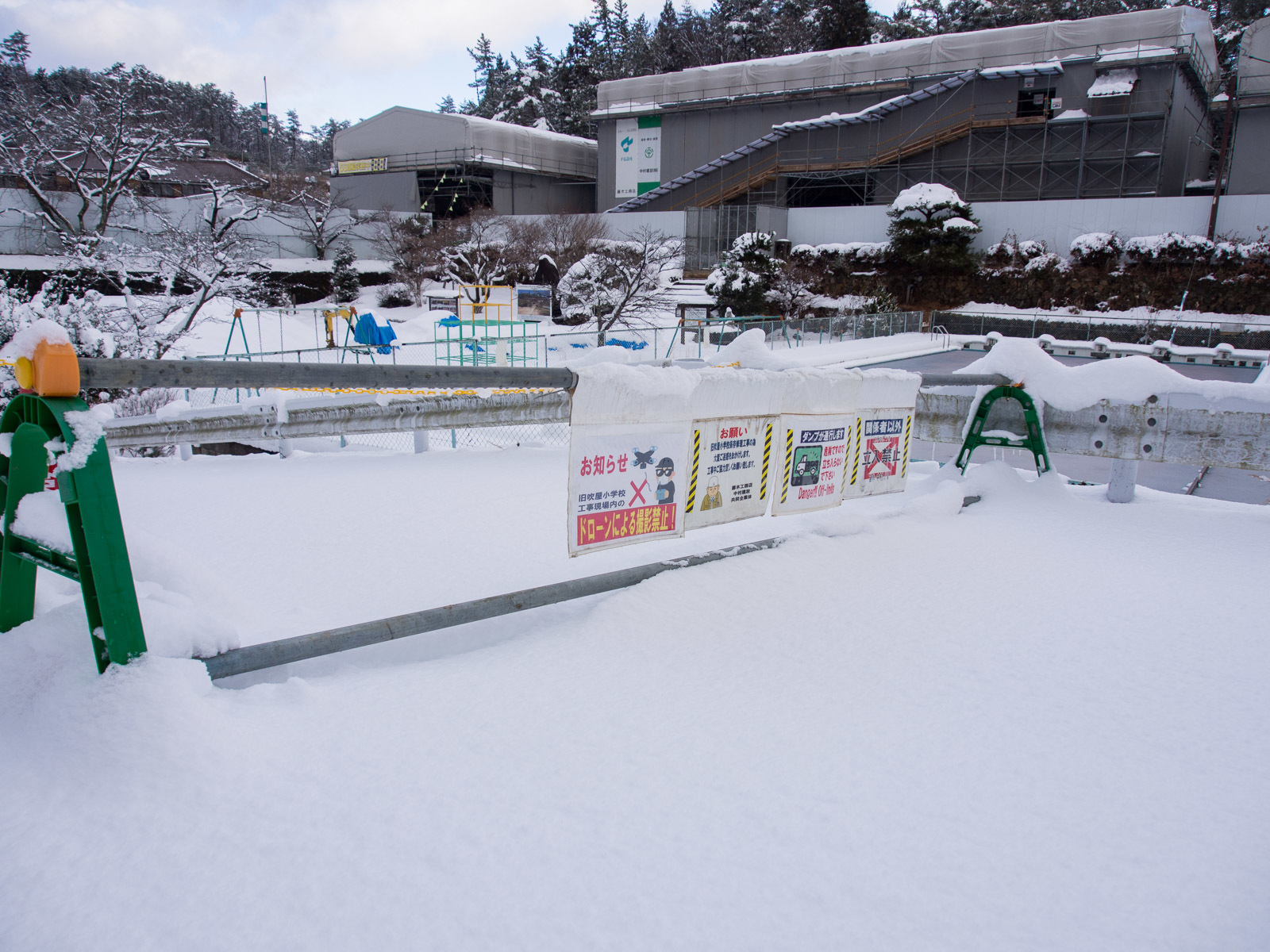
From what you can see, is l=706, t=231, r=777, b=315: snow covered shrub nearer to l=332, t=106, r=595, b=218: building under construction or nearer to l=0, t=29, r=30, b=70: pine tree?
l=332, t=106, r=595, b=218: building under construction

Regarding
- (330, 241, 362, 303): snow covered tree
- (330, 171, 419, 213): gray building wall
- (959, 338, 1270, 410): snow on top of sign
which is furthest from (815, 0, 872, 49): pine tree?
(959, 338, 1270, 410): snow on top of sign

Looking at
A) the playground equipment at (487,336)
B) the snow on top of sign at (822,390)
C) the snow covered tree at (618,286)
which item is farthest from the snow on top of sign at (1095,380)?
the snow covered tree at (618,286)

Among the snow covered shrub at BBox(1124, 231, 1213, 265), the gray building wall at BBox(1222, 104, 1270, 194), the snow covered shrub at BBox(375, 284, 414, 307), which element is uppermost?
the gray building wall at BBox(1222, 104, 1270, 194)

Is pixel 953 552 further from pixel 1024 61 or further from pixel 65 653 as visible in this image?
pixel 1024 61

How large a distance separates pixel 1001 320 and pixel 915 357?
947cm

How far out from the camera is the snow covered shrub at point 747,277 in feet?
104

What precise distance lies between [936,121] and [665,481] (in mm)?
41332

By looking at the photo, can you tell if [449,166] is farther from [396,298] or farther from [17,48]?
[17,48]

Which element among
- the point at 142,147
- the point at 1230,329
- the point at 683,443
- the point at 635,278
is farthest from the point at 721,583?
the point at 142,147

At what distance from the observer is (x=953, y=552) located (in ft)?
15.3

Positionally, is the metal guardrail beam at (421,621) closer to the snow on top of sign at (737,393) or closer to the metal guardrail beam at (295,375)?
the snow on top of sign at (737,393)

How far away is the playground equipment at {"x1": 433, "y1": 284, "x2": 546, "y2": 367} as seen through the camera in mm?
22078

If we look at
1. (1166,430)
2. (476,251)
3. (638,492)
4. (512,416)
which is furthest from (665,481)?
(476,251)

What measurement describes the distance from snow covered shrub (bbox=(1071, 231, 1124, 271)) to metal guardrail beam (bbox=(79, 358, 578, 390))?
34.0m
